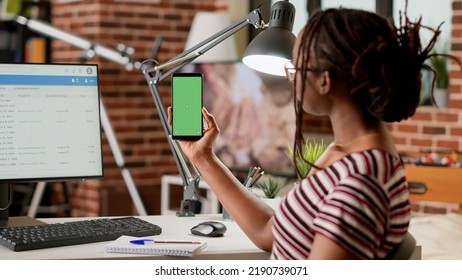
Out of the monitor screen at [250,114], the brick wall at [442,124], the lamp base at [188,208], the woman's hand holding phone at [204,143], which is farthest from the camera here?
the monitor screen at [250,114]

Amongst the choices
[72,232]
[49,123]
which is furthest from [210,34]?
[72,232]

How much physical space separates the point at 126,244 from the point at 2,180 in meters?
0.42

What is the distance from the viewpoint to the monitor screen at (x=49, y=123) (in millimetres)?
Result: 1900

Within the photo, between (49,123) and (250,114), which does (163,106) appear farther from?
(250,114)

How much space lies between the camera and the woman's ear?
131 centimetres

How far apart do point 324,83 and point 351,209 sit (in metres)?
0.22

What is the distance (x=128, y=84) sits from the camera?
4.93 meters

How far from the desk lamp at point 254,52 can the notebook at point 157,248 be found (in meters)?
0.36

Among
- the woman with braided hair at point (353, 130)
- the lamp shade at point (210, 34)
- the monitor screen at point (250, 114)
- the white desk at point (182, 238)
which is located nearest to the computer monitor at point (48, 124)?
the white desk at point (182, 238)

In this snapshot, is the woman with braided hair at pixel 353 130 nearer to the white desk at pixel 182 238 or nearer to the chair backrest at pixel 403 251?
the chair backrest at pixel 403 251

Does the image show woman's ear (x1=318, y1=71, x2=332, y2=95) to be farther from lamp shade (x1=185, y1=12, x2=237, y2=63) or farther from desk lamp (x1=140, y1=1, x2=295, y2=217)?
lamp shade (x1=185, y1=12, x2=237, y2=63)
